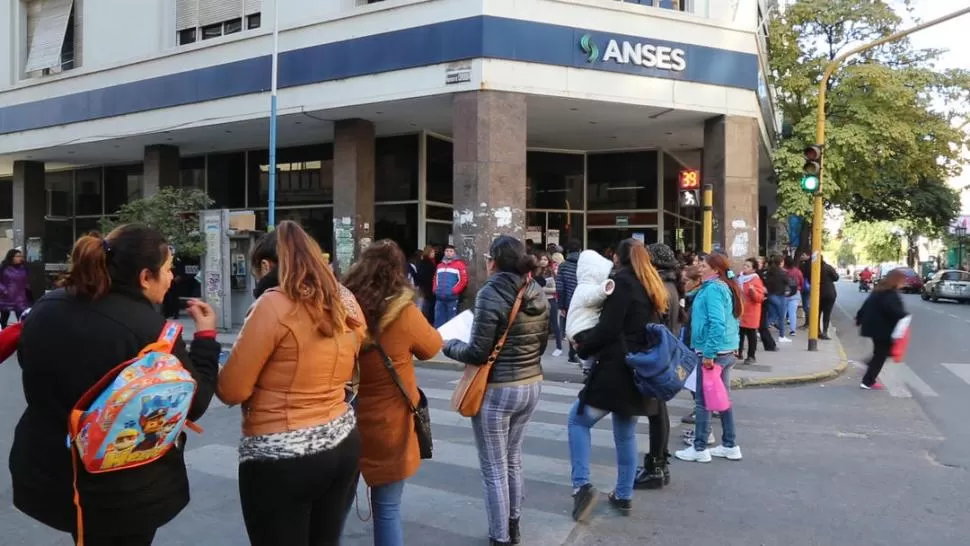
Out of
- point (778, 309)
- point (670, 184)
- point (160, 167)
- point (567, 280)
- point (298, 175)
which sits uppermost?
point (160, 167)

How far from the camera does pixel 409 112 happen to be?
55.7 feet

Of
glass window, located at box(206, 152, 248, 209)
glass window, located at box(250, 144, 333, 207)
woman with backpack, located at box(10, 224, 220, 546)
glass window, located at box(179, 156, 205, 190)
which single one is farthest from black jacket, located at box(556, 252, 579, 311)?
glass window, located at box(179, 156, 205, 190)

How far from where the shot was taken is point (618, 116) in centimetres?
1709

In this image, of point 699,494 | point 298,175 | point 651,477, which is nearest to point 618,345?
point 651,477

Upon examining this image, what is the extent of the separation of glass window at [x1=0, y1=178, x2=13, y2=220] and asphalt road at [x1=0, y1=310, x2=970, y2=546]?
84.9 ft

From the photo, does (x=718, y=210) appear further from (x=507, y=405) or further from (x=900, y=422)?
(x=507, y=405)

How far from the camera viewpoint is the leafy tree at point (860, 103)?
1864 cm

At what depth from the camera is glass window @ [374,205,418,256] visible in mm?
19656

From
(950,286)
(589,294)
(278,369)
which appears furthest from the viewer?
(950,286)

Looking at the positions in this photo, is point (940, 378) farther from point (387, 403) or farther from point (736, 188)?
point (387, 403)

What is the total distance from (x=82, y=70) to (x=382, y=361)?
2155cm

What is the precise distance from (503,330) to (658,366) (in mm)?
1256

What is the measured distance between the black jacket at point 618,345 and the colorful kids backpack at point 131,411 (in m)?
A: 2.90

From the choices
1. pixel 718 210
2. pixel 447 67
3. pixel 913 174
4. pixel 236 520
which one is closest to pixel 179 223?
pixel 447 67
